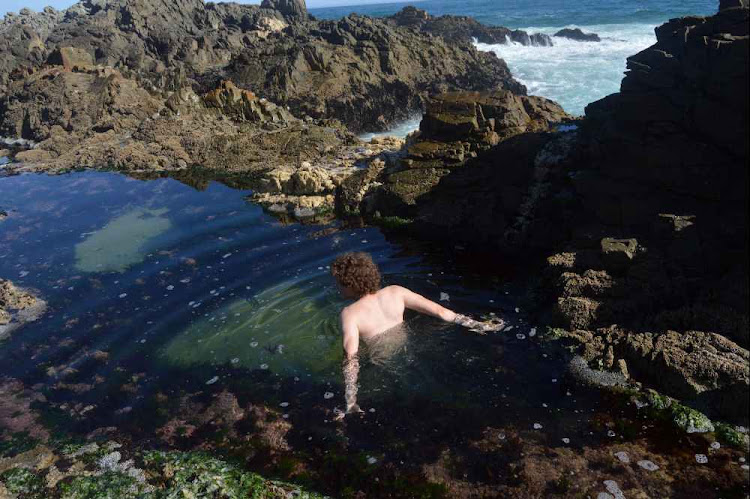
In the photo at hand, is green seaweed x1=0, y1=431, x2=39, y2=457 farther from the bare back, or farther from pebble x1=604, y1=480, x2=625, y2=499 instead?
pebble x1=604, y1=480, x2=625, y2=499

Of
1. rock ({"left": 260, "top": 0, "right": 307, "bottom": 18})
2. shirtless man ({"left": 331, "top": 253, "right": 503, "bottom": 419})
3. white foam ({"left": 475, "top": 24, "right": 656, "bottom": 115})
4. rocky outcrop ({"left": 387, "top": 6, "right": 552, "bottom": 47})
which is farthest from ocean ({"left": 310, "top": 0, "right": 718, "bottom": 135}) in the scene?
rock ({"left": 260, "top": 0, "right": 307, "bottom": 18})

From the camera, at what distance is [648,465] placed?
5.43 m

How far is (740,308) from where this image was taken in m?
6.71

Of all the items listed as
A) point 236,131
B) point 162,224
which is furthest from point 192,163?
point 162,224

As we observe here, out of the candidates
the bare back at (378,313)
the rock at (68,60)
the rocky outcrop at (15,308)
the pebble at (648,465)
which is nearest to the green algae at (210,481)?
the bare back at (378,313)

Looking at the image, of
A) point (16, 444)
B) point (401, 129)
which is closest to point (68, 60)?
point (401, 129)

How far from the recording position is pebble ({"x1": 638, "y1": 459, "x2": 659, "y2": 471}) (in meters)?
5.38

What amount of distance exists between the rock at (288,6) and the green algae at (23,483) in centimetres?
6929

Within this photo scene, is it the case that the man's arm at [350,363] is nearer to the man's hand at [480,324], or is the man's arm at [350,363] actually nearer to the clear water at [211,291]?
the clear water at [211,291]

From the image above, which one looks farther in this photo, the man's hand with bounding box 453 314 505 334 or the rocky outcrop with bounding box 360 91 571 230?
the rocky outcrop with bounding box 360 91 571 230

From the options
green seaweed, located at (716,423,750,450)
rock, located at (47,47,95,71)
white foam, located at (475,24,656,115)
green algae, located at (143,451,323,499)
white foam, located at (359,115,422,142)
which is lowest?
green seaweed, located at (716,423,750,450)

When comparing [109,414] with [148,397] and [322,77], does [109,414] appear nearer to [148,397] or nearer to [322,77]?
[148,397]

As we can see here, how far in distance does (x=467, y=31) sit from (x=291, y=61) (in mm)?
31281

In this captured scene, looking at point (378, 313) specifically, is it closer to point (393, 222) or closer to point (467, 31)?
point (393, 222)
